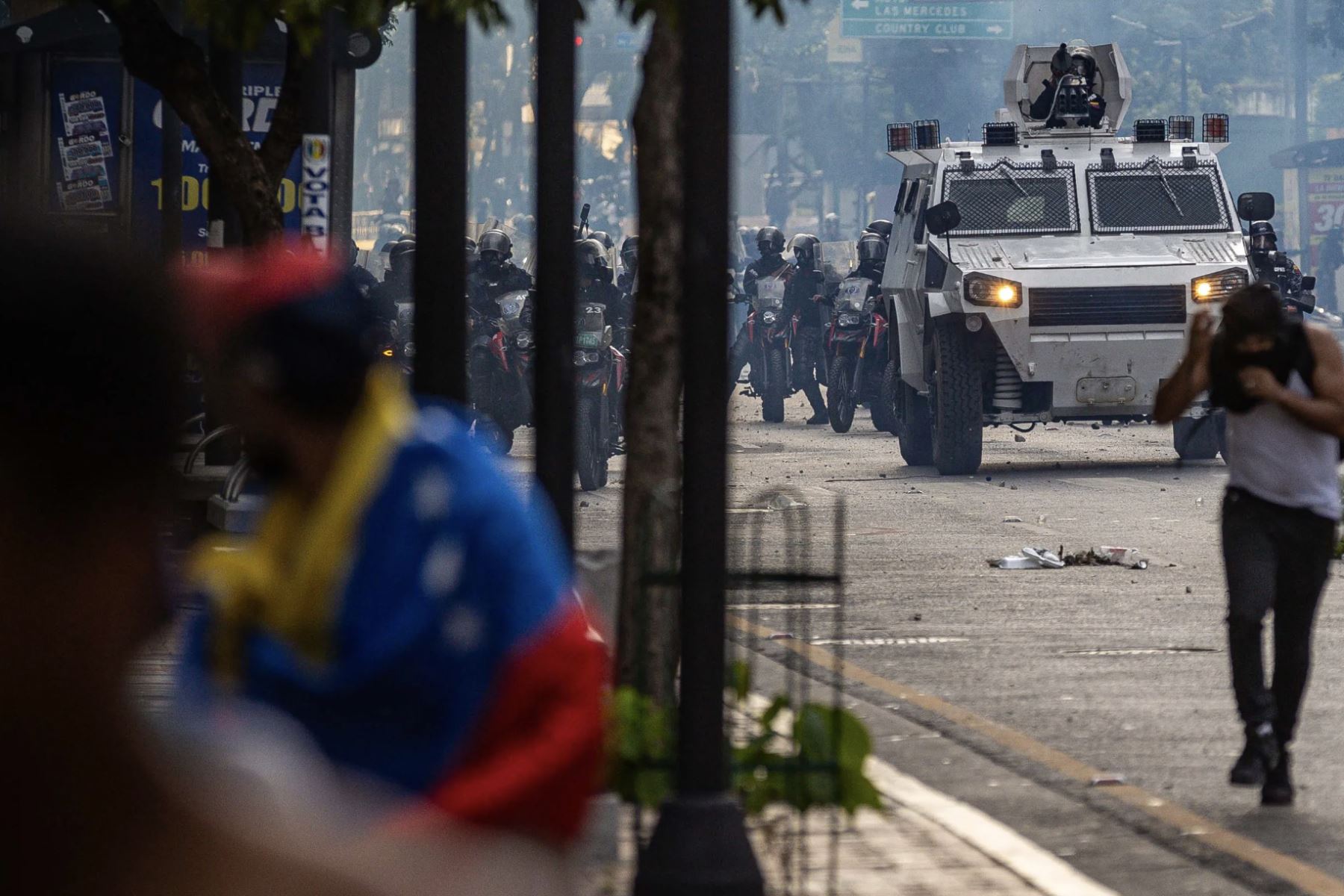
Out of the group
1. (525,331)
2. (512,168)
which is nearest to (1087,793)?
(525,331)

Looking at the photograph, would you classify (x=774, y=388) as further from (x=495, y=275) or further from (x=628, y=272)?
(x=495, y=275)

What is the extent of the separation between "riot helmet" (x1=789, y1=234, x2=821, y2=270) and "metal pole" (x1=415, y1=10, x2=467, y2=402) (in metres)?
24.1

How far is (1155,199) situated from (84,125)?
364 inches

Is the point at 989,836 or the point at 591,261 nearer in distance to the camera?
the point at 989,836

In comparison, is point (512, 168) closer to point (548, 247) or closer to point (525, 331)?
point (525, 331)

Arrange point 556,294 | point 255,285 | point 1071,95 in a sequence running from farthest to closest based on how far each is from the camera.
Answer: point 1071,95, point 556,294, point 255,285

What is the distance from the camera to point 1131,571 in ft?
42.8

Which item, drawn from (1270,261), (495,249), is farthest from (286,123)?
(1270,261)

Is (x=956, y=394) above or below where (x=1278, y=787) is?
above

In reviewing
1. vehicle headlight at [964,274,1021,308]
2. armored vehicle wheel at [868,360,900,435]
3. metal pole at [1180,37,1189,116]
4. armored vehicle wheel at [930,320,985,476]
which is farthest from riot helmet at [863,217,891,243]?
metal pole at [1180,37,1189,116]

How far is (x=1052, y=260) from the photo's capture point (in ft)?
64.6

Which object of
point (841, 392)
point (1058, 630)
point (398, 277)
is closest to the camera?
point (1058, 630)

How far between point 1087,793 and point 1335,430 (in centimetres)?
127

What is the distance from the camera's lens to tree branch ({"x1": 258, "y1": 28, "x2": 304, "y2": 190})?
32.2ft
